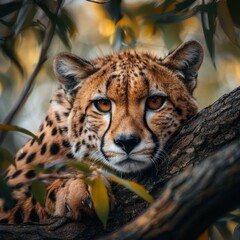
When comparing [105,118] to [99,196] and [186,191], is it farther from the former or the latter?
[186,191]

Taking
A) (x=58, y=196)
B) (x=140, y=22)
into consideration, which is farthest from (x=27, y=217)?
(x=140, y=22)

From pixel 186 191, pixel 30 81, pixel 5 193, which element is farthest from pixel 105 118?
pixel 186 191

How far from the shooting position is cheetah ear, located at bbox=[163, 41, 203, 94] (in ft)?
17.6

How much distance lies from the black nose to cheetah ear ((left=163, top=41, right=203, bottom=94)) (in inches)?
41.1

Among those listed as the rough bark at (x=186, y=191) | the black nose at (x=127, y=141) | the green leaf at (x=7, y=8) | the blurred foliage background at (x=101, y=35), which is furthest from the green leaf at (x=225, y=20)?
the green leaf at (x=7, y=8)

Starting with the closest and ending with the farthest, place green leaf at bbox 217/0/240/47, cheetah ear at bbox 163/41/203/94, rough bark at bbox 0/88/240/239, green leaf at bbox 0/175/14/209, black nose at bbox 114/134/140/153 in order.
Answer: rough bark at bbox 0/88/240/239
green leaf at bbox 0/175/14/209
black nose at bbox 114/134/140/153
green leaf at bbox 217/0/240/47
cheetah ear at bbox 163/41/203/94

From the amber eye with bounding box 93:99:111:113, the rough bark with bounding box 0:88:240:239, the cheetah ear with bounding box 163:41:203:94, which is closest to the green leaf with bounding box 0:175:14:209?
the rough bark with bounding box 0:88:240:239

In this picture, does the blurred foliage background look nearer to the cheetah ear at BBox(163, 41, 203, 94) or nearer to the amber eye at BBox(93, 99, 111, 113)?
the cheetah ear at BBox(163, 41, 203, 94)

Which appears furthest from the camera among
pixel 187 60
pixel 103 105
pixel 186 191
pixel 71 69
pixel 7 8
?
pixel 71 69

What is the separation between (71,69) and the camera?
554 centimetres

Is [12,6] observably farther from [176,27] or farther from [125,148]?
[176,27]

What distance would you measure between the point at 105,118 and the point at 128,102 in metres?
0.26

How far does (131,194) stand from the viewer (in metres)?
4.31

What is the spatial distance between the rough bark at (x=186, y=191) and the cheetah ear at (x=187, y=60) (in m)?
0.95
